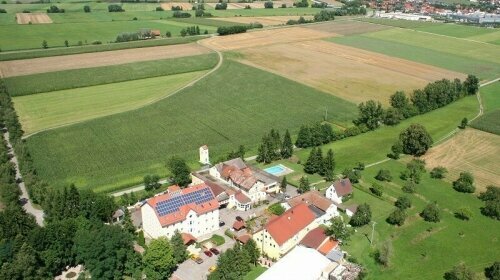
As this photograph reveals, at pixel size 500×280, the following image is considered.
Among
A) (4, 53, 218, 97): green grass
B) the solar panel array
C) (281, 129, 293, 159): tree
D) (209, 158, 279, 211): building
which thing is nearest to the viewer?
the solar panel array

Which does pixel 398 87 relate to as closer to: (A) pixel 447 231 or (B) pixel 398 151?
(B) pixel 398 151

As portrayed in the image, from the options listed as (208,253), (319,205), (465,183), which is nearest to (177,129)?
(319,205)

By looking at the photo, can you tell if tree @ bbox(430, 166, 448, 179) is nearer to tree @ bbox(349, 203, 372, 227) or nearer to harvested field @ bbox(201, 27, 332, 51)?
tree @ bbox(349, 203, 372, 227)

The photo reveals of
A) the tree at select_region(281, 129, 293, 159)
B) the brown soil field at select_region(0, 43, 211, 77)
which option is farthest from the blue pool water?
the brown soil field at select_region(0, 43, 211, 77)

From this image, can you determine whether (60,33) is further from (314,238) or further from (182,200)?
(314,238)

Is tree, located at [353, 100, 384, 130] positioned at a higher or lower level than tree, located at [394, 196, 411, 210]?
higher

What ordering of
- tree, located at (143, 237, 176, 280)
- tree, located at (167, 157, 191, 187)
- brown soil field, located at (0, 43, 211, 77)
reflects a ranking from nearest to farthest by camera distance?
tree, located at (143, 237, 176, 280) < tree, located at (167, 157, 191, 187) < brown soil field, located at (0, 43, 211, 77)
